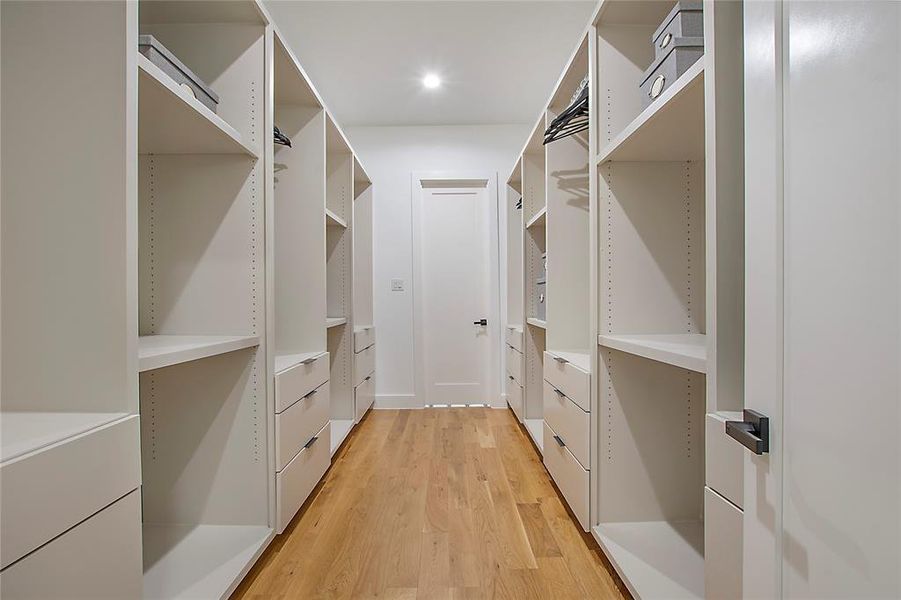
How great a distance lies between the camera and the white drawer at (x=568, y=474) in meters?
1.87

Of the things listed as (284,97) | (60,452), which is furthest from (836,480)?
(284,97)

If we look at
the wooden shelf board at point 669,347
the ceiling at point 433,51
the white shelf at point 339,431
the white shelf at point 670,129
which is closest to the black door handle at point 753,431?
the wooden shelf board at point 669,347

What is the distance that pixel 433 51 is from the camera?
10.5 feet

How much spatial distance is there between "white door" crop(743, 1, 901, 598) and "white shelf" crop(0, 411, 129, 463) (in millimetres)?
1167

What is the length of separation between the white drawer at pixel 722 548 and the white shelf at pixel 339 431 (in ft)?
6.77

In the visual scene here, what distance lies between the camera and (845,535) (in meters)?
0.60

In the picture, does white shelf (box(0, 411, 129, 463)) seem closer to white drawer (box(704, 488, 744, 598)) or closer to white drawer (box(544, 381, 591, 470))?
white drawer (box(704, 488, 744, 598))

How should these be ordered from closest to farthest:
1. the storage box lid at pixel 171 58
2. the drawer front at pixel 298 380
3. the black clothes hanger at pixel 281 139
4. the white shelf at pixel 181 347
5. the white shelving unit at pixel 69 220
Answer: the white shelving unit at pixel 69 220, the white shelf at pixel 181 347, the storage box lid at pixel 171 58, the drawer front at pixel 298 380, the black clothes hanger at pixel 281 139

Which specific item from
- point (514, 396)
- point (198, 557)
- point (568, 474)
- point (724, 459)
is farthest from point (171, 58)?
point (514, 396)

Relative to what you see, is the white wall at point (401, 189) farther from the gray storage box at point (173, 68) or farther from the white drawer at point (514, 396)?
the gray storage box at point (173, 68)

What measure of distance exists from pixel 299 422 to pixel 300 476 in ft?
0.77

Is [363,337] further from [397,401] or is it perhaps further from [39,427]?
[39,427]

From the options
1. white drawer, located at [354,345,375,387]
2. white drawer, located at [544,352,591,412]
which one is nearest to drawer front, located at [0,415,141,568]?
white drawer, located at [544,352,591,412]

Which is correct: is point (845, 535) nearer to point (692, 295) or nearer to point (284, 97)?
point (692, 295)
